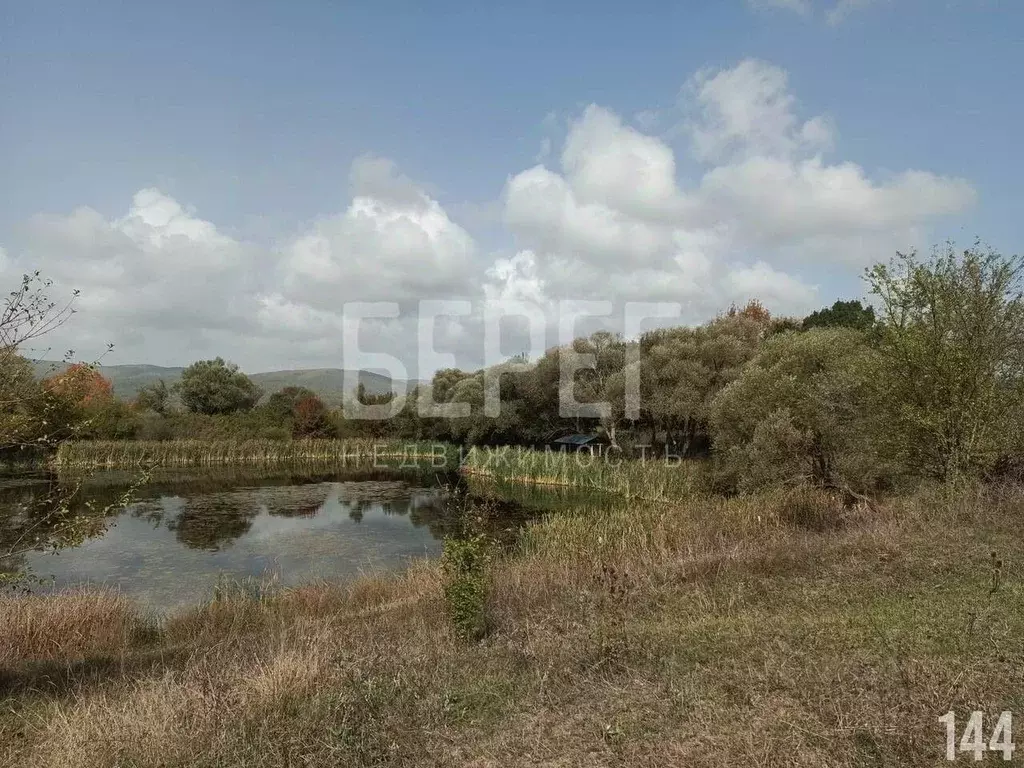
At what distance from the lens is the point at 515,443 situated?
42938 mm

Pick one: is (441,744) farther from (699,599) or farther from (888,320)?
(888,320)

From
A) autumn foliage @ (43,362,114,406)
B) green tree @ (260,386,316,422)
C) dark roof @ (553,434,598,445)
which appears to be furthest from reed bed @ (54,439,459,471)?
autumn foliage @ (43,362,114,406)

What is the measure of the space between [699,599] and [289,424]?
2001 inches

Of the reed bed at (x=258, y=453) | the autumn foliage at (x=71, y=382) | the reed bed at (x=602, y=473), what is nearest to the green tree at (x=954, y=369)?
the reed bed at (x=602, y=473)

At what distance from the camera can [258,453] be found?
43625 mm

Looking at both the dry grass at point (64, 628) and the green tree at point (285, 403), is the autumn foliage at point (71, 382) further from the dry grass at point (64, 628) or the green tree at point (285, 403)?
the green tree at point (285, 403)

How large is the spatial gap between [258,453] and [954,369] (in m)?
41.7

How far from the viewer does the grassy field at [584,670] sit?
3742mm

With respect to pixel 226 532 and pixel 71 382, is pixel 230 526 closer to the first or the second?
pixel 226 532

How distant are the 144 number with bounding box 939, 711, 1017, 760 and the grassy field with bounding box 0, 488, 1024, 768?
0.23 feet

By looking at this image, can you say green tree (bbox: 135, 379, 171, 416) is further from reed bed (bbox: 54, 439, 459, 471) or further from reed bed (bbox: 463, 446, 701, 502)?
reed bed (bbox: 463, 446, 701, 502)

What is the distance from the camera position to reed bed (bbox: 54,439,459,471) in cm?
3864

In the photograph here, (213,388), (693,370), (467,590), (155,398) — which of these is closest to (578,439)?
(693,370)

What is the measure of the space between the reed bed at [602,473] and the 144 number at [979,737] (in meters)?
16.4
